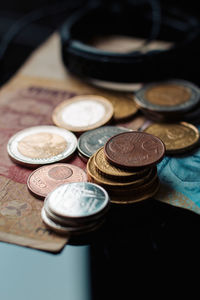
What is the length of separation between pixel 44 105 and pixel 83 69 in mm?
166

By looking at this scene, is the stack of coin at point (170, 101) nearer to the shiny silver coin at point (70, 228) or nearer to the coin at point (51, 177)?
the coin at point (51, 177)

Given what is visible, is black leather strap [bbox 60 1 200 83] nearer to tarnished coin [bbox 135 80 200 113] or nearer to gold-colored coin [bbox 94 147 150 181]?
tarnished coin [bbox 135 80 200 113]

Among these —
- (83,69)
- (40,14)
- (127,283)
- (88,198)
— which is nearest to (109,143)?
(88,198)

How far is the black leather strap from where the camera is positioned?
1.16 metres

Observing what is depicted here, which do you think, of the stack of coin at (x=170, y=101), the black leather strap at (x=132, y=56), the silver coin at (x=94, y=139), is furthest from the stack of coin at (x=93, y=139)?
the black leather strap at (x=132, y=56)

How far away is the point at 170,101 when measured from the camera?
1.12m

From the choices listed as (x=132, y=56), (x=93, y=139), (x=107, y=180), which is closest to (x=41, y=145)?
(x=93, y=139)

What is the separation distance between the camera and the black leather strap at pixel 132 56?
1.16 meters

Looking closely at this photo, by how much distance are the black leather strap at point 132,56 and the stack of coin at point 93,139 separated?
0.76 feet

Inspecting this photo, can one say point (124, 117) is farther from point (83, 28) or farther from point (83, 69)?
point (83, 28)

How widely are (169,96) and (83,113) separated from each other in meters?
0.25

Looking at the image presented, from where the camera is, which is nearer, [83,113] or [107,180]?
[107,180]

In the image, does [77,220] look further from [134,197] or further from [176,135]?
[176,135]

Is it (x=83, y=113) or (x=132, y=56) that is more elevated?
(x=132, y=56)
